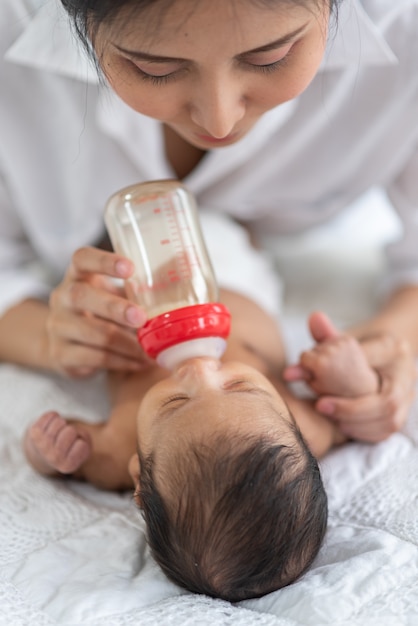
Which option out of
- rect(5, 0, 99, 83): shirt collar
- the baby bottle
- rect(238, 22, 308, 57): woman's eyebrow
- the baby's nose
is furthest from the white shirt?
the baby's nose

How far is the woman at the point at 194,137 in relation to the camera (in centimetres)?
80

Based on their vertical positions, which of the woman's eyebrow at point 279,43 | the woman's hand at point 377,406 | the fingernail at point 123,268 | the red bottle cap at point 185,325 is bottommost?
the woman's hand at point 377,406

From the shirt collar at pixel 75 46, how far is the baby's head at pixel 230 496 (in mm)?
509

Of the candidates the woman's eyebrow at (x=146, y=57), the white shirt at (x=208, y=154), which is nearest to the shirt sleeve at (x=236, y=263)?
the white shirt at (x=208, y=154)

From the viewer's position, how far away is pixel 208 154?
1317mm

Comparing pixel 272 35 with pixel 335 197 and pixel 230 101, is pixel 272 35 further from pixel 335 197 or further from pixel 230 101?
pixel 335 197

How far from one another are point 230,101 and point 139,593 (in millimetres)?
530

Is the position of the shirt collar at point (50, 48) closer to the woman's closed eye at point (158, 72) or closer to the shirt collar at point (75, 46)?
the shirt collar at point (75, 46)

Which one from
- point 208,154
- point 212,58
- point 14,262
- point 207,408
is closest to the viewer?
point 212,58

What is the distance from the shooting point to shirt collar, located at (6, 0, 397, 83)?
107 centimetres

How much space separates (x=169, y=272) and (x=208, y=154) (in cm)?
36

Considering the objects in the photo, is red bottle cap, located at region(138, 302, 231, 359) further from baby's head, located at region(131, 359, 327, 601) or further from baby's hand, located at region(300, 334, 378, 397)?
baby's hand, located at region(300, 334, 378, 397)

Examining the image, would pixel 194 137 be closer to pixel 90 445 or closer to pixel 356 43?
pixel 356 43

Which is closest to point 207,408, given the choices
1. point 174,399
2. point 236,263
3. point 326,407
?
point 174,399
